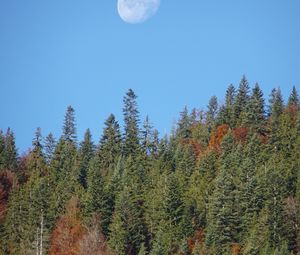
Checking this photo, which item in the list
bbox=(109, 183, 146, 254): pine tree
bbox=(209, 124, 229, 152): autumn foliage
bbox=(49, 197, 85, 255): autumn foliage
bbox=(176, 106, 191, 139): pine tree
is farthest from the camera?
bbox=(176, 106, 191, 139): pine tree

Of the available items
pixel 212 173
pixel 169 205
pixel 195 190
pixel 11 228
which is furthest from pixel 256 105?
pixel 11 228

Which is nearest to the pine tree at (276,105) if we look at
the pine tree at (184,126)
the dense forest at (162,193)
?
the dense forest at (162,193)

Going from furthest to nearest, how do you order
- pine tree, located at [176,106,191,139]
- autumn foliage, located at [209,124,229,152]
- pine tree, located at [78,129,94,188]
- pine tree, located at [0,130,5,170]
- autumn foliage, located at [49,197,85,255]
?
pine tree, located at [176,106,191,139], pine tree, located at [0,130,5,170], autumn foliage, located at [209,124,229,152], pine tree, located at [78,129,94,188], autumn foliage, located at [49,197,85,255]

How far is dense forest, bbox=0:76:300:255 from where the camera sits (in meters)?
81.5

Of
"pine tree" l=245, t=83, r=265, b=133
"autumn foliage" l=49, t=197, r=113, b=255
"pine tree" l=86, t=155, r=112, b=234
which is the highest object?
"pine tree" l=245, t=83, r=265, b=133

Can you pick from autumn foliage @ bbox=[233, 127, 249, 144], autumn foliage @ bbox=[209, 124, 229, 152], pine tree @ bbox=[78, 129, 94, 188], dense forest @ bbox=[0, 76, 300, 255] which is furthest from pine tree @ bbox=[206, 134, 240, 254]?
A: pine tree @ bbox=[78, 129, 94, 188]

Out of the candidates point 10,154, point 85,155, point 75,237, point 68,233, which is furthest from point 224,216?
point 10,154

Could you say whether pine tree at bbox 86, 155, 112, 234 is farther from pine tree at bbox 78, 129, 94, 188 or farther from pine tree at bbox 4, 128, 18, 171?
pine tree at bbox 4, 128, 18, 171

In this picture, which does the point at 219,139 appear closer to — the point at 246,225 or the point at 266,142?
the point at 266,142

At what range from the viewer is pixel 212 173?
337 feet

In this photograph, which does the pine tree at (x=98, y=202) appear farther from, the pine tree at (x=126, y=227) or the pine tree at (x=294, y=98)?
the pine tree at (x=294, y=98)

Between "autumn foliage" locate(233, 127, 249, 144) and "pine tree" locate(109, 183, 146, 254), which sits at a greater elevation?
"autumn foliage" locate(233, 127, 249, 144)

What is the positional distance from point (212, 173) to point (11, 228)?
107 feet

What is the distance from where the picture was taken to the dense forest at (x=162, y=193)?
8150 cm
